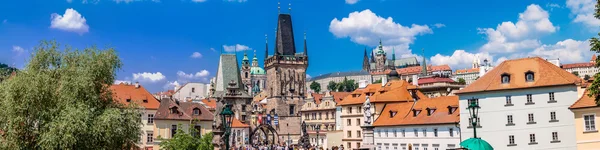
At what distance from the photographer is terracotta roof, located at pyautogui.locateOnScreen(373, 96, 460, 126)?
5053cm

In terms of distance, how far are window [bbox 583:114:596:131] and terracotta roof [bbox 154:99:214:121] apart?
37239mm

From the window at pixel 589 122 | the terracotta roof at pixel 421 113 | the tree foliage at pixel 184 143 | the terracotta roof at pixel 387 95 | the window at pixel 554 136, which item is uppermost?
the terracotta roof at pixel 387 95

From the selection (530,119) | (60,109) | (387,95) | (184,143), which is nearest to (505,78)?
(530,119)

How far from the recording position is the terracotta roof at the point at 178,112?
6016 centimetres

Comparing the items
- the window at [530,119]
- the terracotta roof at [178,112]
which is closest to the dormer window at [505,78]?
the window at [530,119]

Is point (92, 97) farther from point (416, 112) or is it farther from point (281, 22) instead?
point (281, 22)

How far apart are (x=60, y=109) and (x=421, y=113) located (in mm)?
32424

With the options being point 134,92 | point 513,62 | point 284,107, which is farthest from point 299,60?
point 513,62

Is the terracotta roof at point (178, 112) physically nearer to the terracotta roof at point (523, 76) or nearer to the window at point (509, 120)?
the terracotta roof at point (523, 76)

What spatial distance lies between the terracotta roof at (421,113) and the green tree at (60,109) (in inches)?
1058

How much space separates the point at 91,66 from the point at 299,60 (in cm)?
9410

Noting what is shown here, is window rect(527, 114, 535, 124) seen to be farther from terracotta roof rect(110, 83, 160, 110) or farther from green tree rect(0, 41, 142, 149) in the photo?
terracotta roof rect(110, 83, 160, 110)

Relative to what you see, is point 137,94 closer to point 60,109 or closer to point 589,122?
point 60,109

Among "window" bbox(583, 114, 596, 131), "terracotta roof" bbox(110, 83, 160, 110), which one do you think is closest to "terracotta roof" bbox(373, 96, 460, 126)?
"window" bbox(583, 114, 596, 131)
